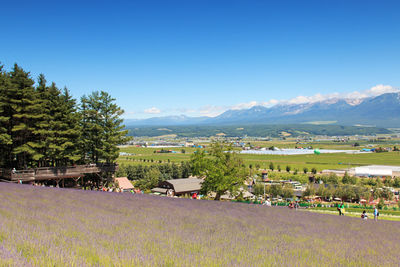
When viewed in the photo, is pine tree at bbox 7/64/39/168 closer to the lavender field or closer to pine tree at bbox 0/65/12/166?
pine tree at bbox 0/65/12/166

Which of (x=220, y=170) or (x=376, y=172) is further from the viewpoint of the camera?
(x=376, y=172)

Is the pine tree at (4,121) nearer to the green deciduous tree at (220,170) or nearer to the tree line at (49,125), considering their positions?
the tree line at (49,125)

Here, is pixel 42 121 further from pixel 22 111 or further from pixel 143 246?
pixel 143 246

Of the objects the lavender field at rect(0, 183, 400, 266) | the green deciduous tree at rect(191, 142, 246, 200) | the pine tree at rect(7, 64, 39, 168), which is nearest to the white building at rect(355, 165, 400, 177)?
the green deciduous tree at rect(191, 142, 246, 200)

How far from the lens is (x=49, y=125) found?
3384 cm

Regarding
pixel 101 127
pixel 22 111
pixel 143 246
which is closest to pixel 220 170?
pixel 101 127

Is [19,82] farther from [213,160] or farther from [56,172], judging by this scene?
[213,160]

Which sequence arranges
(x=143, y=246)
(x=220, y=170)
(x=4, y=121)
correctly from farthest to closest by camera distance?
1. (x=220, y=170)
2. (x=4, y=121)
3. (x=143, y=246)

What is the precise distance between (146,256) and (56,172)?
31810 millimetres

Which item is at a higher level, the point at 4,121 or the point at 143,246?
the point at 4,121

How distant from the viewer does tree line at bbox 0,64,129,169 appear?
32500 mm

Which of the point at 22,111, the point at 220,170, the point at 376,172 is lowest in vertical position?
the point at 376,172

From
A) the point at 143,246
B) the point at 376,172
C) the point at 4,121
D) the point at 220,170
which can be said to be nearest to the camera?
the point at 143,246

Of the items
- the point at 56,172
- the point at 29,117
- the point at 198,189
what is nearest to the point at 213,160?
the point at 198,189
